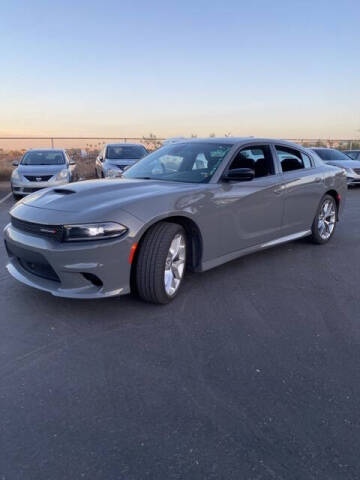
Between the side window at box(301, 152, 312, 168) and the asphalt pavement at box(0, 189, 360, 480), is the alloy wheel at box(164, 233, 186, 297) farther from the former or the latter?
the side window at box(301, 152, 312, 168)

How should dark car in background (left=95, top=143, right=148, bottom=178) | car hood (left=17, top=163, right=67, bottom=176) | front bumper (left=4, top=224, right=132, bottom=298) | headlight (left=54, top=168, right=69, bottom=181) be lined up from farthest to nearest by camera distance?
1. dark car in background (left=95, top=143, right=148, bottom=178)
2. headlight (left=54, top=168, right=69, bottom=181)
3. car hood (left=17, top=163, right=67, bottom=176)
4. front bumper (left=4, top=224, right=132, bottom=298)

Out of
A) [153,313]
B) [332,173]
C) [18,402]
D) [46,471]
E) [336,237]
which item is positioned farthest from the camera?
[336,237]

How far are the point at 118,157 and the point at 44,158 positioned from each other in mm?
2220

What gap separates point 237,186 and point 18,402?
2986 mm

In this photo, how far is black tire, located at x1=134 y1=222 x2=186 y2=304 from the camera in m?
3.43

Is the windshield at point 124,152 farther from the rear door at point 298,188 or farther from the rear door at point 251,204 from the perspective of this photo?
the rear door at point 251,204

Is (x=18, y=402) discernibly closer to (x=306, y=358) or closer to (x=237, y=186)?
(x=306, y=358)

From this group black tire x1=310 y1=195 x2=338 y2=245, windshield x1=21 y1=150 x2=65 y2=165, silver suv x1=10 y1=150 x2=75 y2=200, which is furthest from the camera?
windshield x1=21 y1=150 x2=65 y2=165

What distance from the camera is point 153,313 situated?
3.51m

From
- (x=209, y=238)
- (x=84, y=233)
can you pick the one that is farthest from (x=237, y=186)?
(x=84, y=233)

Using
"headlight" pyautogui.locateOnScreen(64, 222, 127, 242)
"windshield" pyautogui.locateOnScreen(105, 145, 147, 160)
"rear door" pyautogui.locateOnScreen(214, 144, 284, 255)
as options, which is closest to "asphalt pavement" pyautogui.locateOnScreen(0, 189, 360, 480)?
"rear door" pyautogui.locateOnScreen(214, 144, 284, 255)

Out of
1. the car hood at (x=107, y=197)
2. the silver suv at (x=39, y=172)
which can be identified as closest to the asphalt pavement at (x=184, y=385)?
the car hood at (x=107, y=197)

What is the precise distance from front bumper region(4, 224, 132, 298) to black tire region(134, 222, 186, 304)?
5.7 inches

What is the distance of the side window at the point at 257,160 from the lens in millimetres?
4583
